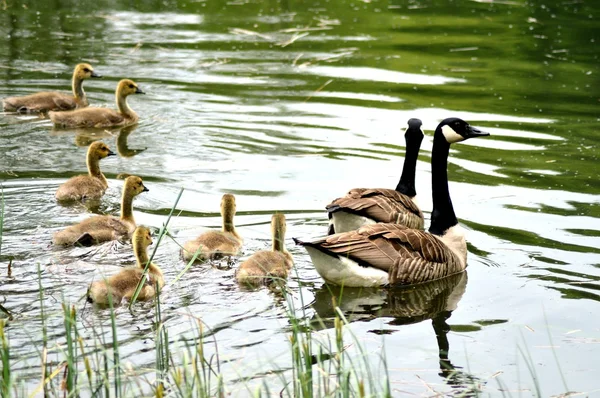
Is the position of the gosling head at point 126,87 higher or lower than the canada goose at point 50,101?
higher

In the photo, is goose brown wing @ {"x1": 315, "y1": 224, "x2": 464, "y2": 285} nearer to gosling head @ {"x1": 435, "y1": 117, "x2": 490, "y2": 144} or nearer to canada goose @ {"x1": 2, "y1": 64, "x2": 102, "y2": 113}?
gosling head @ {"x1": 435, "y1": 117, "x2": 490, "y2": 144}

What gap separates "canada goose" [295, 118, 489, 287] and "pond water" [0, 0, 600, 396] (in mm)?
155

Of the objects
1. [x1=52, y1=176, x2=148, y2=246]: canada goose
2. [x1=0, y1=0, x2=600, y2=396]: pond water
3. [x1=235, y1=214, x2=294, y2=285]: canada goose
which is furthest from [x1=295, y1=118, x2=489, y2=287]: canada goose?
[x1=52, y1=176, x2=148, y2=246]: canada goose

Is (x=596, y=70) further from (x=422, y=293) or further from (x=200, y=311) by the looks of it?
(x=200, y=311)

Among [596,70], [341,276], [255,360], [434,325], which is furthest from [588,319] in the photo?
[596,70]

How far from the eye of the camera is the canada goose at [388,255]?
28.9 feet

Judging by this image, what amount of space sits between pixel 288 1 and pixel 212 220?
12.0 metres

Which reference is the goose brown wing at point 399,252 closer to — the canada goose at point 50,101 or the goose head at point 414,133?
the goose head at point 414,133

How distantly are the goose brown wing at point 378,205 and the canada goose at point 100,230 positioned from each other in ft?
6.30

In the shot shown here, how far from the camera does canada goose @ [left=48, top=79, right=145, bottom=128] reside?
A: 14.0m

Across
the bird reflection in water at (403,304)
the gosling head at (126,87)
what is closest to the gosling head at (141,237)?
the bird reflection in water at (403,304)

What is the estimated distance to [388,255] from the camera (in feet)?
29.8

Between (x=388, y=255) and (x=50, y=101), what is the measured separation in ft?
22.8

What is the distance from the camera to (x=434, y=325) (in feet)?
26.8
